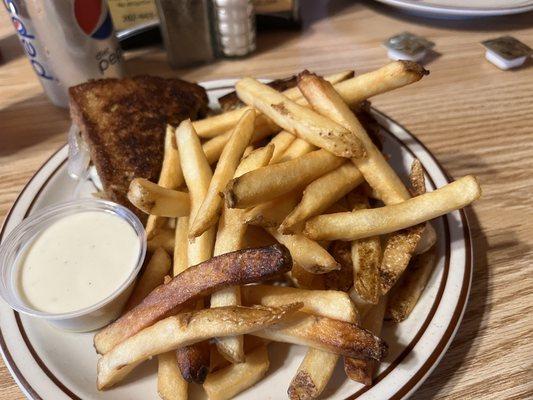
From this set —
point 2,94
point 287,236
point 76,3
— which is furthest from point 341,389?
point 2,94

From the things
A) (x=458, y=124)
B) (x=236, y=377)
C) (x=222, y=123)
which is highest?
(x=222, y=123)

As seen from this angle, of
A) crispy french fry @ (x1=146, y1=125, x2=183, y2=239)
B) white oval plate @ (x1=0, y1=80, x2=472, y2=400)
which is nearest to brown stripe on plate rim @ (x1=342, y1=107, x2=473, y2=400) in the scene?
white oval plate @ (x1=0, y1=80, x2=472, y2=400)

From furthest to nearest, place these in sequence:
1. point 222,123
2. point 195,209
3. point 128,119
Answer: point 128,119, point 222,123, point 195,209

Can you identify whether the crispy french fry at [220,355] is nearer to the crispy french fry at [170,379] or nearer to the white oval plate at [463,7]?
the crispy french fry at [170,379]

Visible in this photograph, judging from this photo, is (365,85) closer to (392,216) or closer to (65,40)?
(392,216)

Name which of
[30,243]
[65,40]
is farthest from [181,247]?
[65,40]

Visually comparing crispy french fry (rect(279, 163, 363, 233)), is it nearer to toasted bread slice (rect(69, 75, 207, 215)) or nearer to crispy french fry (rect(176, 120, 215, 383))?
crispy french fry (rect(176, 120, 215, 383))

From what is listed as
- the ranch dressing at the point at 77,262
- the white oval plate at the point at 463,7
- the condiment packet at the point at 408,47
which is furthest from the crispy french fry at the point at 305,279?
the white oval plate at the point at 463,7
